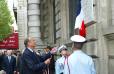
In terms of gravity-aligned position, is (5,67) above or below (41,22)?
below

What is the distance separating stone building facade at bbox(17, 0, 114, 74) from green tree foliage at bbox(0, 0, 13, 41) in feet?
64.9

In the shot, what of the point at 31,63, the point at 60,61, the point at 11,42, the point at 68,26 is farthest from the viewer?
the point at 11,42

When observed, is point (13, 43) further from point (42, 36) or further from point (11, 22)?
point (42, 36)

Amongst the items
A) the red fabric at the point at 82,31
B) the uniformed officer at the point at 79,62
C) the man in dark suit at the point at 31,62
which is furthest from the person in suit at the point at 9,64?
the uniformed officer at the point at 79,62

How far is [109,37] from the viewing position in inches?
463

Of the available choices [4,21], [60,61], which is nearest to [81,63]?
[60,61]

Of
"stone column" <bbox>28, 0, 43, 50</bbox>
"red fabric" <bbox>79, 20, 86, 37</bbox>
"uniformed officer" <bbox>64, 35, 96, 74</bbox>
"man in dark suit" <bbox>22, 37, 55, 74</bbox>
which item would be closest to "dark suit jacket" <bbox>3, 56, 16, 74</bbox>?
"stone column" <bbox>28, 0, 43, 50</bbox>

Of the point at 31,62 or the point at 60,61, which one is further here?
the point at 60,61

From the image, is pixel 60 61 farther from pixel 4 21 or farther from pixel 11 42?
pixel 11 42

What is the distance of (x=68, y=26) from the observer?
1959 cm

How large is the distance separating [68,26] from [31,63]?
8.86m

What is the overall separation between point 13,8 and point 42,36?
2977cm

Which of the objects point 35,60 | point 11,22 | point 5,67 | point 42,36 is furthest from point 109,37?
point 11,22

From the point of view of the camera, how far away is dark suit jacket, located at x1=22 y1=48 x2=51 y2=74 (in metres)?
10.8
